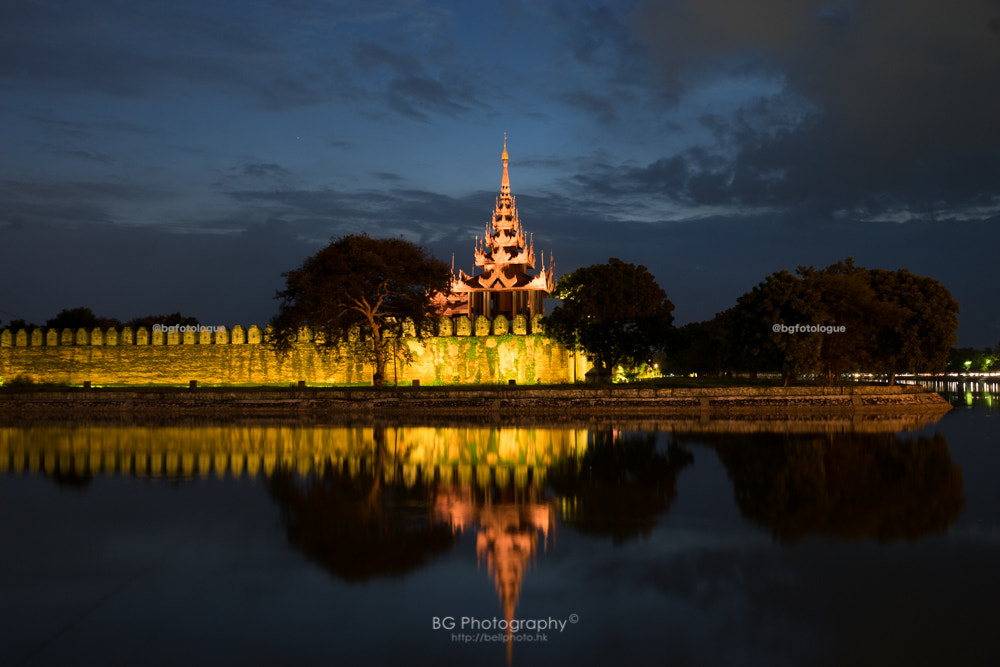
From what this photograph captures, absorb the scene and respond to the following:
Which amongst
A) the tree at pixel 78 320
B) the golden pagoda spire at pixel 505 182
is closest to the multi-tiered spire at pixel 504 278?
the golden pagoda spire at pixel 505 182

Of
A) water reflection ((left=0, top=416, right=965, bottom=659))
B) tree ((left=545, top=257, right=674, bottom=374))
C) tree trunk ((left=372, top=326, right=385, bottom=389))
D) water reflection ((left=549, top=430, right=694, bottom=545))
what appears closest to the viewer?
water reflection ((left=0, top=416, right=965, bottom=659))

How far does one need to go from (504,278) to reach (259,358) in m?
15.4

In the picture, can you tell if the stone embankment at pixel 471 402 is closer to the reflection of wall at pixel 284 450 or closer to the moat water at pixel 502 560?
the reflection of wall at pixel 284 450

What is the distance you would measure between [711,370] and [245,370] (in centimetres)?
3545

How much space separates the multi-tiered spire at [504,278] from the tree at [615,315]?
8852 millimetres

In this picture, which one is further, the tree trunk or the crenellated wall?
the crenellated wall

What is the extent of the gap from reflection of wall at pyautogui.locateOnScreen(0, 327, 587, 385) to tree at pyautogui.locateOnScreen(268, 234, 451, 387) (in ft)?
7.77

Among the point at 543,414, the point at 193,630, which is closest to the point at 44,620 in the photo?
the point at 193,630

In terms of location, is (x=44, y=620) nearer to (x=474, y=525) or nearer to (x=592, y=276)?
(x=474, y=525)

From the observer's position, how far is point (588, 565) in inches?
324

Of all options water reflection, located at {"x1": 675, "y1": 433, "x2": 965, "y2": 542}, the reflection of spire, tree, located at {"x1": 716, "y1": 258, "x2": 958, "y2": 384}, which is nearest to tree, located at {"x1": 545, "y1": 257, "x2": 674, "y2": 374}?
tree, located at {"x1": 716, "y1": 258, "x2": 958, "y2": 384}

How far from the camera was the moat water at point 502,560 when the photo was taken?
6.20 m

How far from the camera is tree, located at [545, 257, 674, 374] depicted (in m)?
36.0

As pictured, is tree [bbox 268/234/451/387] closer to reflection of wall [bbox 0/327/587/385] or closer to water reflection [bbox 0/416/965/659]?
reflection of wall [bbox 0/327/587/385]
